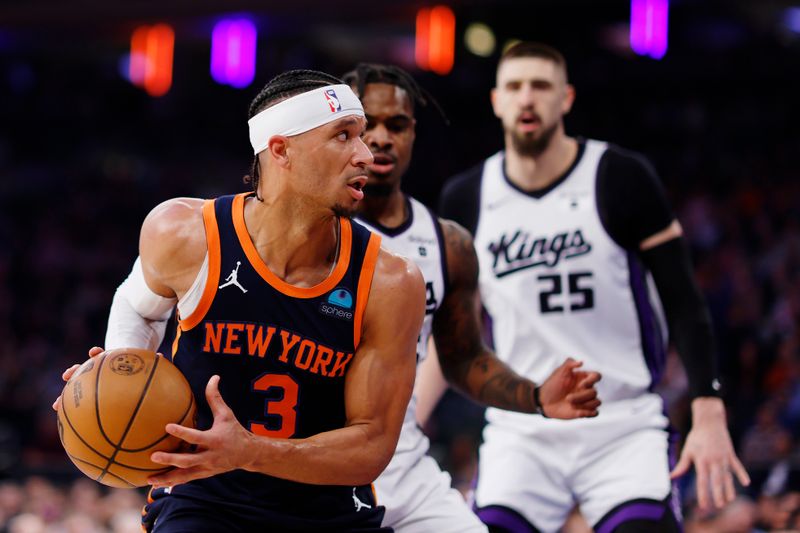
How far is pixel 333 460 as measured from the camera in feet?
10.6

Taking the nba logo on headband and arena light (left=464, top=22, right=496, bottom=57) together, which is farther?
arena light (left=464, top=22, right=496, bottom=57)

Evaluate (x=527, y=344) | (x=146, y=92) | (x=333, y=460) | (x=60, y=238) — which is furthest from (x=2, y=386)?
(x=333, y=460)

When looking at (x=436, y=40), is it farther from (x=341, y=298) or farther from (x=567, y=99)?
(x=341, y=298)

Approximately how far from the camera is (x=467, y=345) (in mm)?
4285

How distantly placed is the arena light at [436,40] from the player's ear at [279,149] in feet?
39.9

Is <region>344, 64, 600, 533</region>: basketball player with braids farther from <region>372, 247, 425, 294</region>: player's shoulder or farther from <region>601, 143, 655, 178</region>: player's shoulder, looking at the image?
<region>601, 143, 655, 178</region>: player's shoulder

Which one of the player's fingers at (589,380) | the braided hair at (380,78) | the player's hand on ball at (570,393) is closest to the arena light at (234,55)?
the braided hair at (380,78)

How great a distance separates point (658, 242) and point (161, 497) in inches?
91.6

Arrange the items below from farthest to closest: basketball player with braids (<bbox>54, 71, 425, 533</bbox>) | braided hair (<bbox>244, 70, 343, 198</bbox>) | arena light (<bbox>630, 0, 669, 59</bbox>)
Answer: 1. arena light (<bbox>630, 0, 669, 59</bbox>)
2. braided hair (<bbox>244, 70, 343, 198</bbox>)
3. basketball player with braids (<bbox>54, 71, 425, 533</bbox>)

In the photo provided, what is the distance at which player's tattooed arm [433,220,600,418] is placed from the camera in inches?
164

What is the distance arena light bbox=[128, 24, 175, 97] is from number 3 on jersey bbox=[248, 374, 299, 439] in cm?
1528

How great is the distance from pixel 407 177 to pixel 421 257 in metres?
12.2

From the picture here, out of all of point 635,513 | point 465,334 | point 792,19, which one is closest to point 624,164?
point 465,334

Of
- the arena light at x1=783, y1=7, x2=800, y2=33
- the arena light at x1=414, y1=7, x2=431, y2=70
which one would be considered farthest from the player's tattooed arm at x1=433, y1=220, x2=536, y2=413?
the arena light at x1=783, y1=7, x2=800, y2=33
